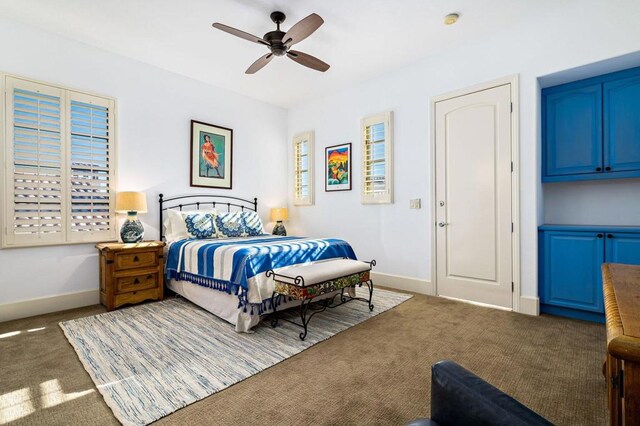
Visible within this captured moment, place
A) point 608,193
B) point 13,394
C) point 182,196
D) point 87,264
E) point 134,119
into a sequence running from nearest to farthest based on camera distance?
point 13,394 < point 608,193 < point 87,264 < point 134,119 < point 182,196

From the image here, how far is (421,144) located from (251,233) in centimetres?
262

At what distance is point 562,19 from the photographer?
3002 mm

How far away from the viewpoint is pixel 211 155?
4.74 meters

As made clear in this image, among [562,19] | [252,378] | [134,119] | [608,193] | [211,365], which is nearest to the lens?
[252,378]

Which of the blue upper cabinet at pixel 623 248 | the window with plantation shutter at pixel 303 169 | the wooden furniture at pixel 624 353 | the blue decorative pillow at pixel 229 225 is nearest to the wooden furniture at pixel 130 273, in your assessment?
the blue decorative pillow at pixel 229 225

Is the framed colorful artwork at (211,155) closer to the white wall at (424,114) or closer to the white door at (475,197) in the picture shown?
the white wall at (424,114)

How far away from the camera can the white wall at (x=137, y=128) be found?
3.22 metres

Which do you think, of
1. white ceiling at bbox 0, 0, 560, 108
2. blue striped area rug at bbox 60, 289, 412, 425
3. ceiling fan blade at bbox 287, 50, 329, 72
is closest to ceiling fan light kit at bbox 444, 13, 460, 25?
white ceiling at bbox 0, 0, 560, 108

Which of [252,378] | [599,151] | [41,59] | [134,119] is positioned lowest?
[252,378]

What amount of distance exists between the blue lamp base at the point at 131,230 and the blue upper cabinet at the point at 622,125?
498cm

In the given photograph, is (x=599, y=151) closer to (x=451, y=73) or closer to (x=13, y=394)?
(x=451, y=73)

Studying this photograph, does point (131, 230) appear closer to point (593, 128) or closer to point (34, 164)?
point (34, 164)

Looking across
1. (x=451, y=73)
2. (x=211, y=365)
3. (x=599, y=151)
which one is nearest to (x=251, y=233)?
(x=211, y=365)

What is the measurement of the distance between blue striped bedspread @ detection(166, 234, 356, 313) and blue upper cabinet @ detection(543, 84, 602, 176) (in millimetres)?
2428
